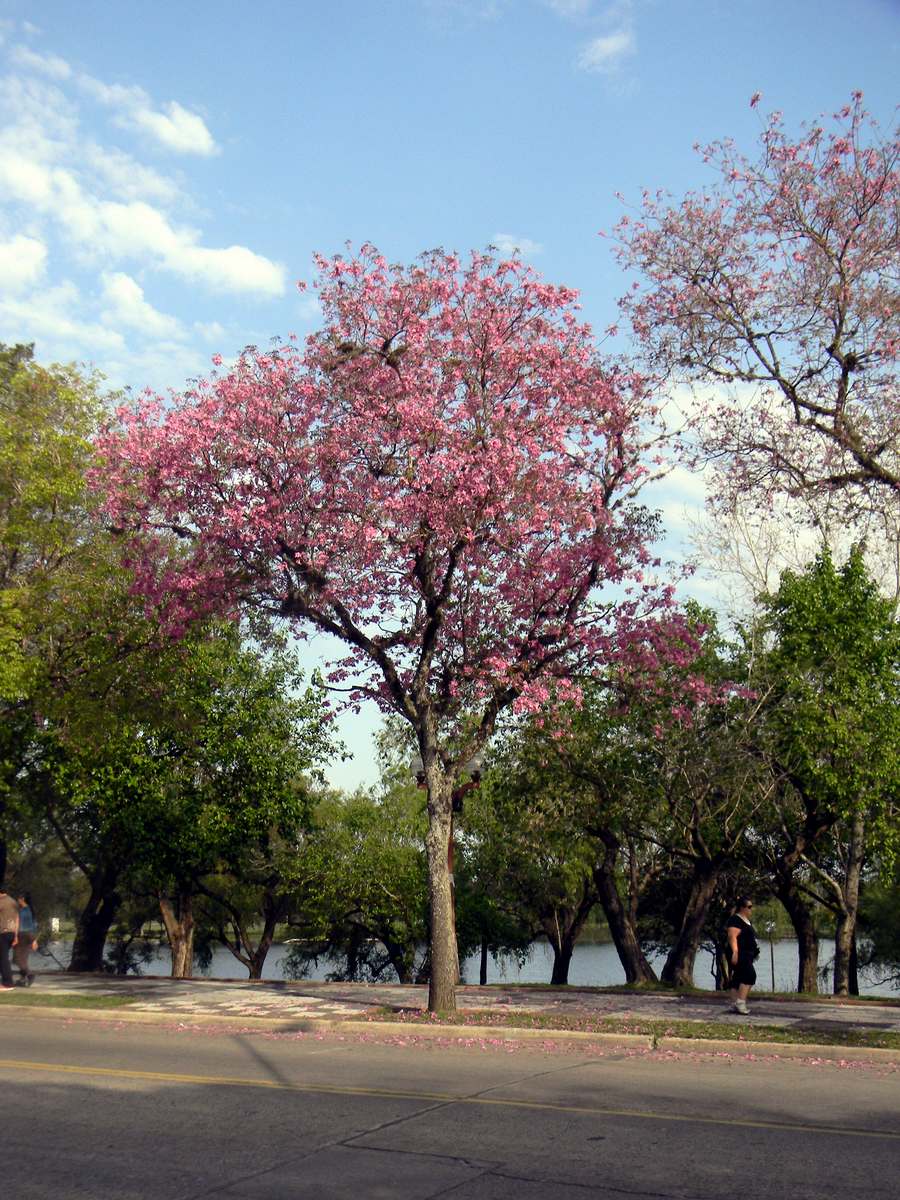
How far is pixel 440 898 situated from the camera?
1717 cm

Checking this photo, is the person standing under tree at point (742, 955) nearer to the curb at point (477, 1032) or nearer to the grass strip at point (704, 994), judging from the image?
the grass strip at point (704, 994)

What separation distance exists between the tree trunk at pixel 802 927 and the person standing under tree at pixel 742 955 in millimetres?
15337

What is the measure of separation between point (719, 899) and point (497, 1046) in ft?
83.9

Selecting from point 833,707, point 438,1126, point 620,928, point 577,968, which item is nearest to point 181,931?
point 620,928

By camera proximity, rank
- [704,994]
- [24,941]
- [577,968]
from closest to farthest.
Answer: [704,994] < [24,941] < [577,968]

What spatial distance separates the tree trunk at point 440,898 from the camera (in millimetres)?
16969

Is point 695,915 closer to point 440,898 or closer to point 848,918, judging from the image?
point 848,918

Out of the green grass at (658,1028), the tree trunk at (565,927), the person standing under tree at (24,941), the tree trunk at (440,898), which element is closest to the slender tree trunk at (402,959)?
the tree trunk at (565,927)

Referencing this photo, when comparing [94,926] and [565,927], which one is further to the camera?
[565,927]

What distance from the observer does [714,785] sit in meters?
24.8

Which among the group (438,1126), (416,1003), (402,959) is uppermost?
(438,1126)

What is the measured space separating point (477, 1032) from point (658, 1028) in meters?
2.43

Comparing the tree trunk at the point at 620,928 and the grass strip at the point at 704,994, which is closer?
the grass strip at the point at 704,994

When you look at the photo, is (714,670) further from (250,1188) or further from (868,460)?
(250,1188)
